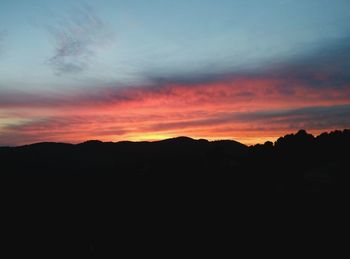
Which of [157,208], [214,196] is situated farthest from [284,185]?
[157,208]

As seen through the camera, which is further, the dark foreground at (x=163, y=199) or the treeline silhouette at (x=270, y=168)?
the treeline silhouette at (x=270, y=168)

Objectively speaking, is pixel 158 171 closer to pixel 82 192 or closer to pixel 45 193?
pixel 82 192

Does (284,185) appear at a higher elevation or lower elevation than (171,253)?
higher

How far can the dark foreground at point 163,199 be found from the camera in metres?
36.9

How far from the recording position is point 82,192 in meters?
65.8

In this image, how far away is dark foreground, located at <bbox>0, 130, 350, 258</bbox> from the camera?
3694 centimetres

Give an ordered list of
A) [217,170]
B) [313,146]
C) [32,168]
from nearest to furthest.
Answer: [217,170] → [313,146] → [32,168]

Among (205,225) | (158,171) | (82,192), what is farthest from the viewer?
(82,192)

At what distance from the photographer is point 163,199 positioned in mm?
46750

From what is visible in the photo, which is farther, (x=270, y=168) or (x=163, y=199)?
(x=163, y=199)

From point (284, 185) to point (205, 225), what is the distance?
10.7 meters

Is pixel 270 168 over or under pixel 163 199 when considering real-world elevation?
over

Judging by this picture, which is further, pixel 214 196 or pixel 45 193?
pixel 45 193

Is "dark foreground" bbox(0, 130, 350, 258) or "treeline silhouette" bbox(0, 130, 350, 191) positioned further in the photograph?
"treeline silhouette" bbox(0, 130, 350, 191)
